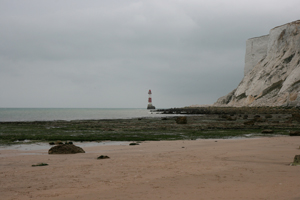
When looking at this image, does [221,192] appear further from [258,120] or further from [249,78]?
[249,78]

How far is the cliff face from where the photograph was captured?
192 ft

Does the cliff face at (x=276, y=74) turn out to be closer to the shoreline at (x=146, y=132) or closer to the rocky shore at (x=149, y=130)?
the rocky shore at (x=149, y=130)

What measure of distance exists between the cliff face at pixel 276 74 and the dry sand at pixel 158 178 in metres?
53.9

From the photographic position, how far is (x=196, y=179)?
5.21 meters

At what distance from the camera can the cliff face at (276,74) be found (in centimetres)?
5866

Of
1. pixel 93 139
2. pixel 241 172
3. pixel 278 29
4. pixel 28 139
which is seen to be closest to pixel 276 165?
pixel 241 172

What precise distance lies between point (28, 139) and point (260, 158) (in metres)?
12.9

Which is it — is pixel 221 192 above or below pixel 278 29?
below

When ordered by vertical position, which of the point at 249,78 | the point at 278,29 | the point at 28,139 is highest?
the point at 278,29

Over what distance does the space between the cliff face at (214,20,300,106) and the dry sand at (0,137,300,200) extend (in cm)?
5389

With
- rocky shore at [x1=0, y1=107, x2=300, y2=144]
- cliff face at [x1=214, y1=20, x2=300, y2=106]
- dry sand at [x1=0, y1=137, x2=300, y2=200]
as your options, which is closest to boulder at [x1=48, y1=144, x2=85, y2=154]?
dry sand at [x1=0, y1=137, x2=300, y2=200]

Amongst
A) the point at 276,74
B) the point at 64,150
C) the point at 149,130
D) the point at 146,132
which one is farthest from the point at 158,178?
the point at 276,74

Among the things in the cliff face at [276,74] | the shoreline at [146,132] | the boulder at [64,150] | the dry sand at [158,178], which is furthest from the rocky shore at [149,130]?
the cliff face at [276,74]

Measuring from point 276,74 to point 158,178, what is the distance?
226 feet
